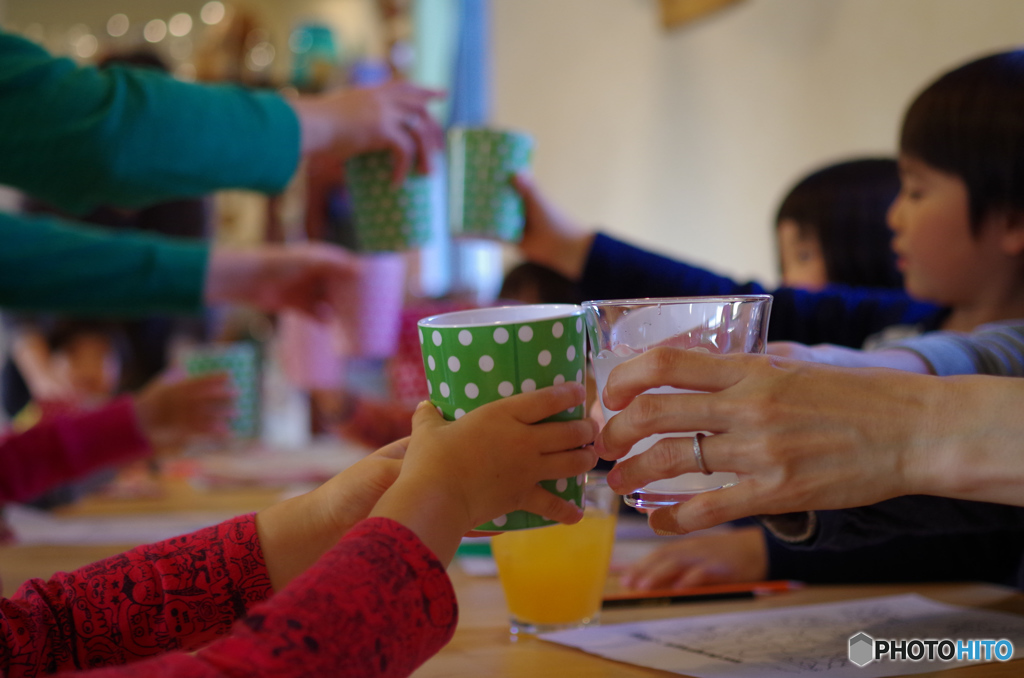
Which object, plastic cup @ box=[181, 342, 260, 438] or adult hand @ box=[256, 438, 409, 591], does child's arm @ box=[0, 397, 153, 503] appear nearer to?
plastic cup @ box=[181, 342, 260, 438]

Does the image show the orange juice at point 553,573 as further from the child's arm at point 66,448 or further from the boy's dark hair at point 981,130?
the child's arm at point 66,448

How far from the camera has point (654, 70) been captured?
2279 mm

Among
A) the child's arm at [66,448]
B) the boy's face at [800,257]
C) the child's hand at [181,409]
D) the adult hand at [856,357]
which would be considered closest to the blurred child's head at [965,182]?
the adult hand at [856,357]

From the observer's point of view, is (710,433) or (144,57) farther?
(144,57)

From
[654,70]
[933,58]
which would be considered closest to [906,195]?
[933,58]

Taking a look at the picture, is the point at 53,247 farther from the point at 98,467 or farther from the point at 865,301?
the point at 865,301

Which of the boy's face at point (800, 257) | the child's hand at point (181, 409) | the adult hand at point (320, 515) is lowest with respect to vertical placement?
the child's hand at point (181, 409)

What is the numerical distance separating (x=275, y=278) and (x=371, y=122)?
0.67m

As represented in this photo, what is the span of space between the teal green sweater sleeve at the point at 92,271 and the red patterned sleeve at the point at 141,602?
110 centimetres

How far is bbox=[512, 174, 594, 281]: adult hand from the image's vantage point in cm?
122

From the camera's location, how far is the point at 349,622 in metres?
0.43

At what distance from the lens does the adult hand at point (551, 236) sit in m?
1.22

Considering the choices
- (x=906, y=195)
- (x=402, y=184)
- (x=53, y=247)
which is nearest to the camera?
(x=906, y=195)

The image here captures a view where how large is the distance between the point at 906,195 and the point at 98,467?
1.40 m
